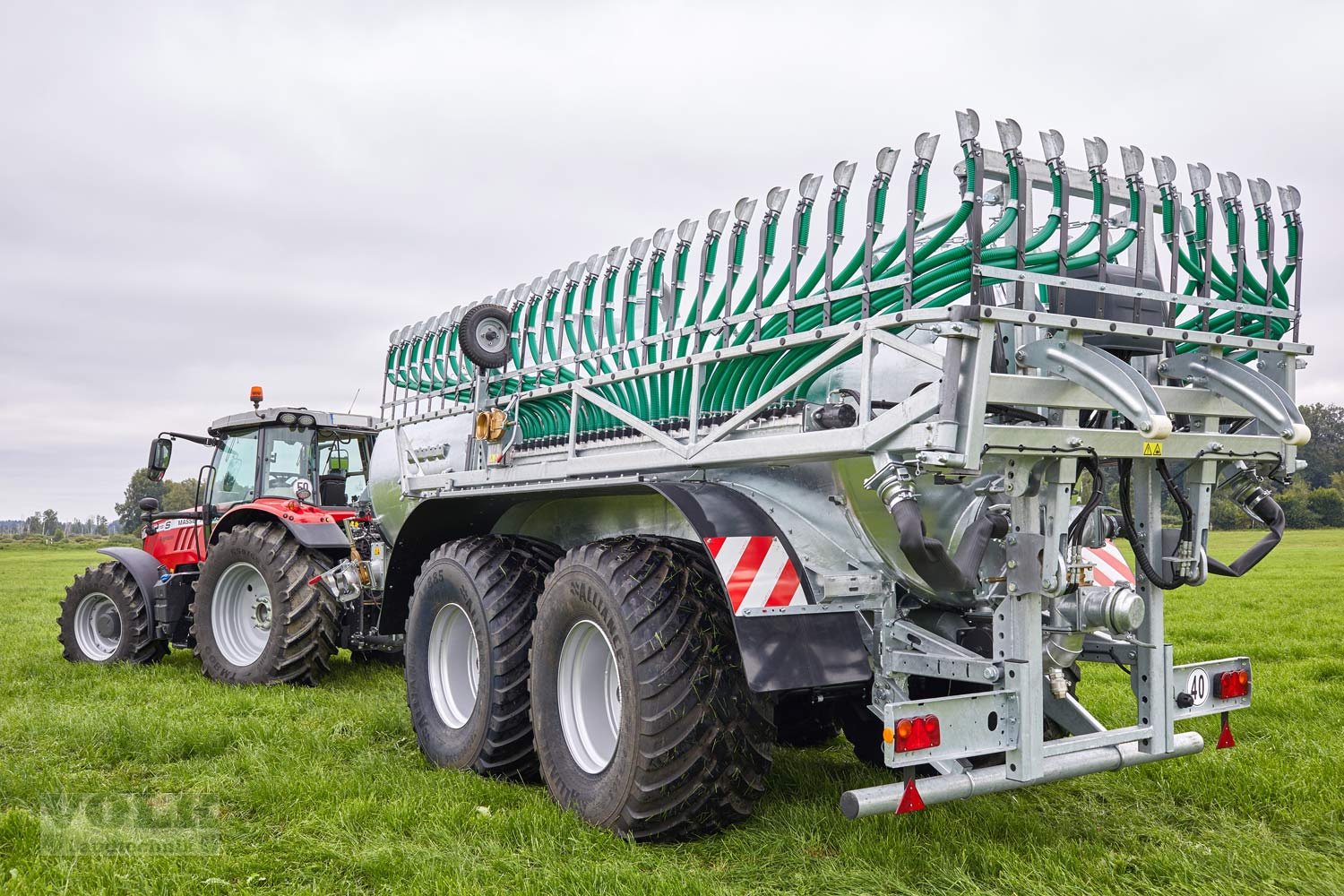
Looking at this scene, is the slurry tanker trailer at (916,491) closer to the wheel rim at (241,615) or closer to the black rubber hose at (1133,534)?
the black rubber hose at (1133,534)

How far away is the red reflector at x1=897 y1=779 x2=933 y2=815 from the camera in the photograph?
3588 mm

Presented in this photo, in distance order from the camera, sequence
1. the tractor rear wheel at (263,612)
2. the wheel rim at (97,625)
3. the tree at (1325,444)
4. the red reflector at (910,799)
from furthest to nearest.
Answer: the tree at (1325,444) → the wheel rim at (97,625) → the tractor rear wheel at (263,612) → the red reflector at (910,799)

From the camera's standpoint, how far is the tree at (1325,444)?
46.8 metres

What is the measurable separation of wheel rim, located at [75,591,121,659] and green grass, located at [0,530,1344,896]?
2446 mm

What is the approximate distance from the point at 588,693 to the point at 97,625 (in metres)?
6.96

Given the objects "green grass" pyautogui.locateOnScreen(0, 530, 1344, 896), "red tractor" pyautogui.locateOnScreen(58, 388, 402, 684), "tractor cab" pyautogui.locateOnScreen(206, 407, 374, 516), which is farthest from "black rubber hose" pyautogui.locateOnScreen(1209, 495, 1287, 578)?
"tractor cab" pyautogui.locateOnScreen(206, 407, 374, 516)

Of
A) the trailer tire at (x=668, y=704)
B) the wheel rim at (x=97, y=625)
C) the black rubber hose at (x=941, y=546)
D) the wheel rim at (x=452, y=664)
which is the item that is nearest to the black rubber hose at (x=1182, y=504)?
the black rubber hose at (x=941, y=546)

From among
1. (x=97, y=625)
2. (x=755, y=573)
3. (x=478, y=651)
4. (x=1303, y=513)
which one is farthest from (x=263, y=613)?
(x=1303, y=513)

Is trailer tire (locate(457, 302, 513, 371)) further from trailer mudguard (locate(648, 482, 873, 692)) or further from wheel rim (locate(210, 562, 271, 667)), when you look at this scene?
wheel rim (locate(210, 562, 271, 667))

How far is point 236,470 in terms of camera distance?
964 cm

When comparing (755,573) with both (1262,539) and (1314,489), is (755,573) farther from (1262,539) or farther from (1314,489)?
(1314,489)

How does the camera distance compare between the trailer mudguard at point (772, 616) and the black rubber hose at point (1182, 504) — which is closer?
the trailer mudguard at point (772, 616)

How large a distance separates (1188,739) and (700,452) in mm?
2257

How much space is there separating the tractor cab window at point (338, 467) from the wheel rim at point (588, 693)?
520cm
